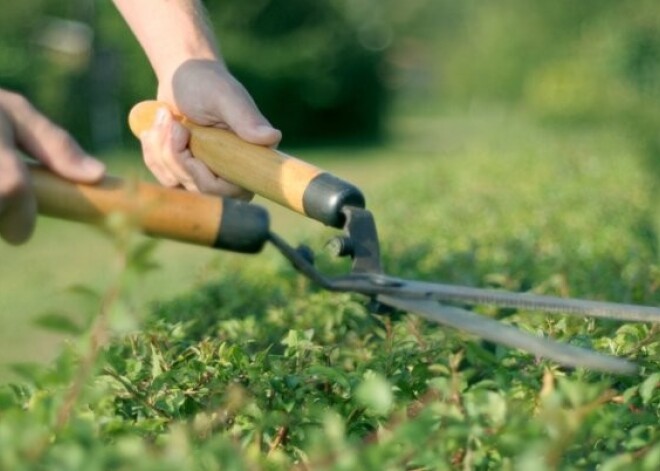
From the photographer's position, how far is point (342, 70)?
32250 mm

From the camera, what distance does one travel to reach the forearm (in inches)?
137

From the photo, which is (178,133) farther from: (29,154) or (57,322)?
(57,322)

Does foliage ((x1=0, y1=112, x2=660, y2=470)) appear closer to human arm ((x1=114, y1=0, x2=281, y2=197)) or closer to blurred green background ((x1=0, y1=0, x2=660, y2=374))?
human arm ((x1=114, y1=0, x2=281, y2=197))

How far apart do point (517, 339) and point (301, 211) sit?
733 mm

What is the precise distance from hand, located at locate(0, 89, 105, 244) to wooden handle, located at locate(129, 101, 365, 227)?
680 mm

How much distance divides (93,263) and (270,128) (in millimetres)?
8153

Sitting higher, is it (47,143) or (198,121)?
(47,143)

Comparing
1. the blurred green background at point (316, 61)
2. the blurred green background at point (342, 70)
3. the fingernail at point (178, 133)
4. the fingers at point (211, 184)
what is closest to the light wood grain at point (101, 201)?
the fingers at point (211, 184)

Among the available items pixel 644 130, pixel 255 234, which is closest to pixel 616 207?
pixel 255 234

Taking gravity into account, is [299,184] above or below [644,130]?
above

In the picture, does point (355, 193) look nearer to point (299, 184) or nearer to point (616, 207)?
point (299, 184)

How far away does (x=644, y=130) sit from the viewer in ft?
44.5

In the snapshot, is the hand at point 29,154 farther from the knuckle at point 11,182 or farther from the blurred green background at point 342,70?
the blurred green background at point 342,70

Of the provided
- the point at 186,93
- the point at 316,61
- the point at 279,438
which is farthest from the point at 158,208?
the point at 316,61
